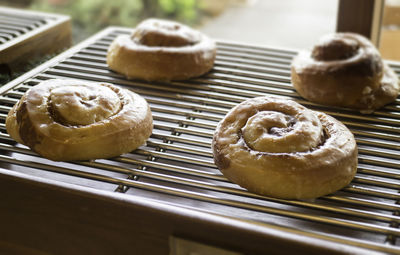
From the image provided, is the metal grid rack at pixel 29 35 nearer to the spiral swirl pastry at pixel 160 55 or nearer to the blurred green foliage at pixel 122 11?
the spiral swirl pastry at pixel 160 55

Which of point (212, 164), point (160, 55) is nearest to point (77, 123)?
point (212, 164)

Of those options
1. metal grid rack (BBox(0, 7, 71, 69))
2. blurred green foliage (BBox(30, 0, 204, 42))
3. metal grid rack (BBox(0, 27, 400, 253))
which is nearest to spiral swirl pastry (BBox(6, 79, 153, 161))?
metal grid rack (BBox(0, 27, 400, 253))

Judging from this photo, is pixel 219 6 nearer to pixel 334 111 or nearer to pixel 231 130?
pixel 334 111

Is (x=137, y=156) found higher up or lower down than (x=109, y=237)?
higher up

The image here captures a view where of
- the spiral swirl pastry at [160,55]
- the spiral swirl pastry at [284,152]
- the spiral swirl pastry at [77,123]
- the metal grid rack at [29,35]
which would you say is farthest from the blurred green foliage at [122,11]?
the spiral swirl pastry at [284,152]

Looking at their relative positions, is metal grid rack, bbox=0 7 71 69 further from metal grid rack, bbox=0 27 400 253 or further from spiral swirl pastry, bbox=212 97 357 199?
spiral swirl pastry, bbox=212 97 357 199

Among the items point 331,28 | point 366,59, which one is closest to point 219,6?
point 331,28
